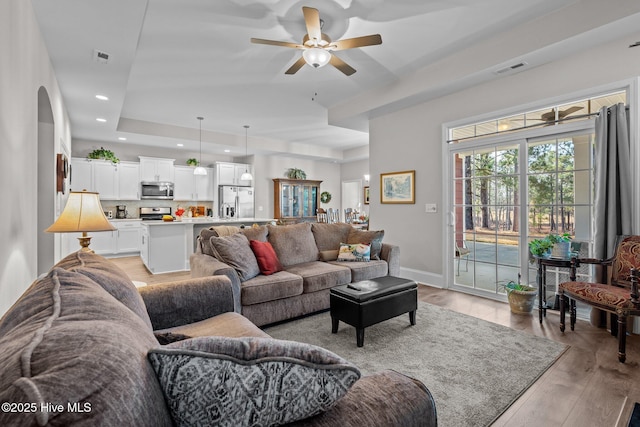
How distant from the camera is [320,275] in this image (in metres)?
3.30

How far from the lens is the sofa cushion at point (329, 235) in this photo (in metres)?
4.18

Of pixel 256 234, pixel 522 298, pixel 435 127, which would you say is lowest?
pixel 522 298

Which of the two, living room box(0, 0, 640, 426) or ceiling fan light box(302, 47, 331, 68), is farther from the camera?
ceiling fan light box(302, 47, 331, 68)

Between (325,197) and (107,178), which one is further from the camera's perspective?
(325,197)

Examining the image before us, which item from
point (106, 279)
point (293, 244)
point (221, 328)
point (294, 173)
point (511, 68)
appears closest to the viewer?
point (106, 279)

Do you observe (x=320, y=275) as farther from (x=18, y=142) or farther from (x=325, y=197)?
(x=325, y=197)

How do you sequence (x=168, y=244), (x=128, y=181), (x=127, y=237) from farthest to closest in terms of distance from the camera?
1. (x=128, y=181)
2. (x=127, y=237)
3. (x=168, y=244)

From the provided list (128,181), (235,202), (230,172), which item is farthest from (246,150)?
(128,181)

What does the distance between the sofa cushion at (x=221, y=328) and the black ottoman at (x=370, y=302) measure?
98 centimetres

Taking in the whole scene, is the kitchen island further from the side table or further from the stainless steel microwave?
the side table

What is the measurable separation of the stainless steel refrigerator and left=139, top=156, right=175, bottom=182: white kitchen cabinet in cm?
130

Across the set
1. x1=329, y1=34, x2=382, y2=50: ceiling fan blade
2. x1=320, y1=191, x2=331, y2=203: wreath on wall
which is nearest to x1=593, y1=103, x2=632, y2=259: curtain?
x1=329, y1=34, x2=382, y2=50: ceiling fan blade

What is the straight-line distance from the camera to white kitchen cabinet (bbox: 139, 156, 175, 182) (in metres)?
7.53

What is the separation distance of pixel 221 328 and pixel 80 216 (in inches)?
62.6
